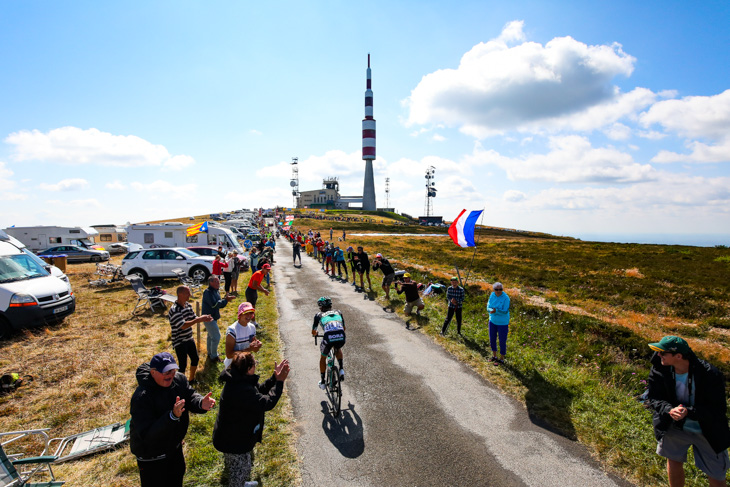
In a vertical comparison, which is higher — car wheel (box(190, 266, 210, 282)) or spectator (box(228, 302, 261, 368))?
spectator (box(228, 302, 261, 368))

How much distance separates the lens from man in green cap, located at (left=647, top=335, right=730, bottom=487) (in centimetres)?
374

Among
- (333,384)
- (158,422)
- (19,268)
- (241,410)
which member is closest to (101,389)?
(333,384)

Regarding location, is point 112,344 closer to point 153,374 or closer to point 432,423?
point 153,374

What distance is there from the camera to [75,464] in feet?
15.6

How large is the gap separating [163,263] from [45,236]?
787 inches

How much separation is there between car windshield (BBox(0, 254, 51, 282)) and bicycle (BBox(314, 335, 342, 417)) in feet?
34.0

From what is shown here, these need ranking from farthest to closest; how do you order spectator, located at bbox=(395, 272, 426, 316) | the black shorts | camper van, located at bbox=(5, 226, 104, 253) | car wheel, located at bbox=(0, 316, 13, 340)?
camper van, located at bbox=(5, 226, 104, 253) < spectator, located at bbox=(395, 272, 426, 316) < car wheel, located at bbox=(0, 316, 13, 340) < the black shorts

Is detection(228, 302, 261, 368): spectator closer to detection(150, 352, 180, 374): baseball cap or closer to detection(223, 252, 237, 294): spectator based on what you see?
detection(150, 352, 180, 374): baseball cap

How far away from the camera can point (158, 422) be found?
3.24 meters

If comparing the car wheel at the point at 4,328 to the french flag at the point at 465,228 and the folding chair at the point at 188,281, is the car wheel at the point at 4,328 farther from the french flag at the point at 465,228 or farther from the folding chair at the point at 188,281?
the french flag at the point at 465,228

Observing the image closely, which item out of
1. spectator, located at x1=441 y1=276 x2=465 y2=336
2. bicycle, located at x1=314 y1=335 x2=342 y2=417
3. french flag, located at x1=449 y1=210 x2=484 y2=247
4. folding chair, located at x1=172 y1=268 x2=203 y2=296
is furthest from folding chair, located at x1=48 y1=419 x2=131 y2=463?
folding chair, located at x1=172 y1=268 x2=203 y2=296

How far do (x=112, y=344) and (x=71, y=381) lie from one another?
7.34ft

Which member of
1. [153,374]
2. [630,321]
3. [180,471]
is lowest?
[630,321]

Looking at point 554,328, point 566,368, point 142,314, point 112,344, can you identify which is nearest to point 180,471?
point 112,344
